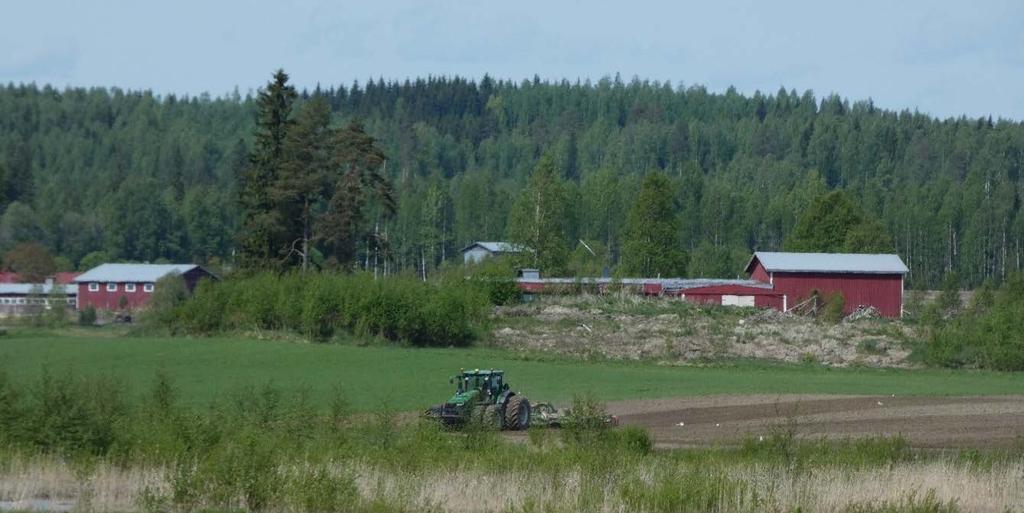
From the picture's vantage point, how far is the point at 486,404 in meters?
35.1

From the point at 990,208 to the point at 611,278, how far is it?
71335 mm

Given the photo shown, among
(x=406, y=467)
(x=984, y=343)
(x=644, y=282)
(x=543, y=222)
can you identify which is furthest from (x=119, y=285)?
(x=406, y=467)

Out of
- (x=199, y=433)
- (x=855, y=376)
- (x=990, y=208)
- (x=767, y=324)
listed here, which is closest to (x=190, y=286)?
(x=767, y=324)

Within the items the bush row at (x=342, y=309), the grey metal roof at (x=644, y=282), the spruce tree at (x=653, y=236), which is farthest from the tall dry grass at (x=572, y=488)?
the spruce tree at (x=653, y=236)

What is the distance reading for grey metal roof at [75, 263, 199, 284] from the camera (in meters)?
117

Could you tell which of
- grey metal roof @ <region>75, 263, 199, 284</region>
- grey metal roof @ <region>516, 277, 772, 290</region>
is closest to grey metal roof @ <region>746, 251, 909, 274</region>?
grey metal roof @ <region>516, 277, 772, 290</region>

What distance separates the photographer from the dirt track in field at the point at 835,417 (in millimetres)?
33562

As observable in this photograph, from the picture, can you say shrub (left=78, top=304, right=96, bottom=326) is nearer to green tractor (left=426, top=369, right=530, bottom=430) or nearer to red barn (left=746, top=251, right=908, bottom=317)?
red barn (left=746, top=251, right=908, bottom=317)

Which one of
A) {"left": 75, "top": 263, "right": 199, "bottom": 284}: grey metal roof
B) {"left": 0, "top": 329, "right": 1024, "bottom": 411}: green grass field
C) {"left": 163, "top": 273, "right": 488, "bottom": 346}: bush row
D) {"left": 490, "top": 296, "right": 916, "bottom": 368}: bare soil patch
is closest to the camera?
{"left": 0, "top": 329, "right": 1024, "bottom": 411}: green grass field

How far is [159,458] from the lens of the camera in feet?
75.8

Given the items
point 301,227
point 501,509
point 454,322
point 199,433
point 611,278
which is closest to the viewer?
point 501,509

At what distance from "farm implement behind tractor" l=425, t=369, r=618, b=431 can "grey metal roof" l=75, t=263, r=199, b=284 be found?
82.8 meters

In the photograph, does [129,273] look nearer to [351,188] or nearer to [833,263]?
[351,188]

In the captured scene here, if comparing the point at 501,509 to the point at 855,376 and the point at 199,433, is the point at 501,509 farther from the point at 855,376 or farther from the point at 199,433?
the point at 855,376
